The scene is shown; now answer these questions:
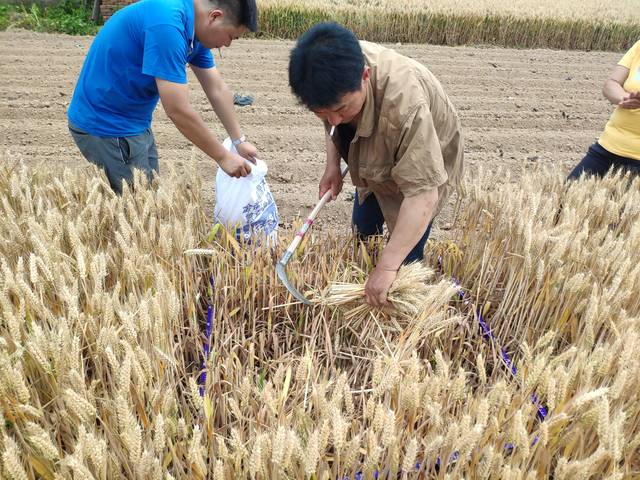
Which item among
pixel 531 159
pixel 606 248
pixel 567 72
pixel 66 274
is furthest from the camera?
pixel 567 72

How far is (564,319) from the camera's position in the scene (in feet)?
5.26

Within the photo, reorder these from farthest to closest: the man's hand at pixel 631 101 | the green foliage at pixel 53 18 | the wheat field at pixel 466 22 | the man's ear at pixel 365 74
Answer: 1. the wheat field at pixel 466 22
2. the green foliage at pixel 53 18
3. the man's hand at pixel 631 101
4. the man's ear at pixel 365 74

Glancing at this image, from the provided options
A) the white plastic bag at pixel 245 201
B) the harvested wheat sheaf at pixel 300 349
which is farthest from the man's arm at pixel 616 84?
the white plastic bag at pixel 245 201

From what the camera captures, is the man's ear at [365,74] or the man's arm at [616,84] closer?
the man's ear at [365,74]

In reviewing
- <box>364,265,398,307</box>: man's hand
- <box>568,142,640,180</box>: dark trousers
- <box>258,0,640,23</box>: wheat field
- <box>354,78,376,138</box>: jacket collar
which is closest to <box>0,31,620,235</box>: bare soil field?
<box>568,142,640,180</box>: dark trousers

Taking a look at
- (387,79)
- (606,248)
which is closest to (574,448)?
(606,248)

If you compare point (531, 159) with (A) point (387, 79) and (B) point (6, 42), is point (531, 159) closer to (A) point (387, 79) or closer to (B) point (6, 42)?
(A) point (387, 79)

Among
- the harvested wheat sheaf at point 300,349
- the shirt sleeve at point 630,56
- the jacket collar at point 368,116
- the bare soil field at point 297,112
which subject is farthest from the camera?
the bare soil field at point 297,112

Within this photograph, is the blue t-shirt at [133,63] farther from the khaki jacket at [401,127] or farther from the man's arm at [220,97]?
the khaki jacket at [401,127]

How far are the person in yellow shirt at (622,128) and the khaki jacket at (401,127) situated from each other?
1.30 m

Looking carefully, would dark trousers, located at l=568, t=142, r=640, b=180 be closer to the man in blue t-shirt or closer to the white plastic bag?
the white plastic bag

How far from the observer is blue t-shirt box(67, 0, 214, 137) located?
6.44ft

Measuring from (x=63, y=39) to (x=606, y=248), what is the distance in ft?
25.6

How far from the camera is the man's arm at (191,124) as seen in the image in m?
2.03
